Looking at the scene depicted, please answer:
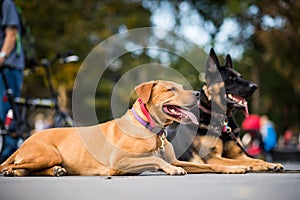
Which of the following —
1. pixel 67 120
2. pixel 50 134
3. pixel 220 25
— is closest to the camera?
pixel 50 134

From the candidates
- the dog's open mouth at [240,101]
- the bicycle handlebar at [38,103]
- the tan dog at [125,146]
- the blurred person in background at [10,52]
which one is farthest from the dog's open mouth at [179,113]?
the bicycle handlebar at [38,103]

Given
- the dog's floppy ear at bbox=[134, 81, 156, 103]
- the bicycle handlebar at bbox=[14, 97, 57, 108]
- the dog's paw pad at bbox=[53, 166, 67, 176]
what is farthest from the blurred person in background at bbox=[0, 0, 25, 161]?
the dog's floppy ear at bbox=[134, 81, 156, 103]

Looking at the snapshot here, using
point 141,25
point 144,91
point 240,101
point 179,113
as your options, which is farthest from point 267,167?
point 141,25

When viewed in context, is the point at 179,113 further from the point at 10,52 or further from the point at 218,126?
the point at 10,52

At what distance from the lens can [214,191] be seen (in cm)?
490

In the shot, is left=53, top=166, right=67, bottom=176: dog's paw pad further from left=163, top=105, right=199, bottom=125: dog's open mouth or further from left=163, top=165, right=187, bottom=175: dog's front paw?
left=163, top=105, right=199, bottom=125: dog's open mouth

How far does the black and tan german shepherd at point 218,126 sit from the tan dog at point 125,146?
0.62 metres

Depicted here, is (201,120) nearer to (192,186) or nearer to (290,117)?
(192,186)

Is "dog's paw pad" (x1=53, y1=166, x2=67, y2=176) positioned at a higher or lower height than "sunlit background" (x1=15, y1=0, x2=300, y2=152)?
lower

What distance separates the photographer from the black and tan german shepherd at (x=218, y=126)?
7863mm

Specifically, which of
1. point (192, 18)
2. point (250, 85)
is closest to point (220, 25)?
point (192, 18)

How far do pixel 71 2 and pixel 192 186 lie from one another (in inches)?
756

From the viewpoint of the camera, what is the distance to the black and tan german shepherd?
7.86m

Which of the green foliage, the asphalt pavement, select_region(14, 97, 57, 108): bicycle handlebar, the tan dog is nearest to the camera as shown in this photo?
the asphalt pavement
